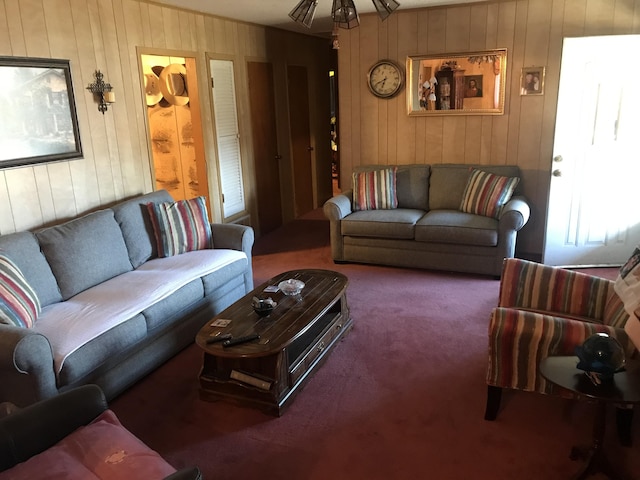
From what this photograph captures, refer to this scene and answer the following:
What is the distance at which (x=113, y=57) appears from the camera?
155 inches

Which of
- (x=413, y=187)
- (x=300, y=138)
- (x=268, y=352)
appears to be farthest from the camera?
(x=300, y=138)

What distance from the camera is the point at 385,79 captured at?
17.0 ft

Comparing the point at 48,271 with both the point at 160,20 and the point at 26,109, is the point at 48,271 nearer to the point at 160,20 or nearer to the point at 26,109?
the point at 26,109

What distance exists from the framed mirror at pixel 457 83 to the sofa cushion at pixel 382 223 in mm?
1118

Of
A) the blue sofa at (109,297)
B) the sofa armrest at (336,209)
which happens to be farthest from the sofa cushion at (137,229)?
the sofa armrest at (336,209)

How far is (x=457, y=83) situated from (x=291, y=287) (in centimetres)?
294

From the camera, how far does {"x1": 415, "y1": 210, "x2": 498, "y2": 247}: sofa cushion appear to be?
4.28 metres

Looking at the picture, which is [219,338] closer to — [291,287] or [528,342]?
[291,287]

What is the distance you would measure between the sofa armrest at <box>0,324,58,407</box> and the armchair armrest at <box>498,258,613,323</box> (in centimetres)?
232

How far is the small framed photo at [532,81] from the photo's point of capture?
4627 millimetres

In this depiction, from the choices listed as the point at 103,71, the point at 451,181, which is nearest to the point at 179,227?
the point at 103,71

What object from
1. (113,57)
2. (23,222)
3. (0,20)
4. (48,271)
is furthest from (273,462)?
(113,57)

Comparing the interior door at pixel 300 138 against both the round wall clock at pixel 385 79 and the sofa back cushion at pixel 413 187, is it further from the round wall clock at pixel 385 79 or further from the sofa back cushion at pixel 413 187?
the sofa back cushion at pixel 413 187

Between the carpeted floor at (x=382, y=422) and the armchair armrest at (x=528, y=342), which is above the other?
the armchair armrest at (x=528, y=342)
